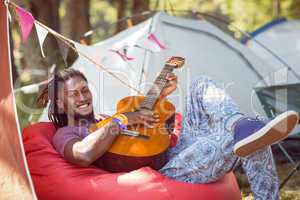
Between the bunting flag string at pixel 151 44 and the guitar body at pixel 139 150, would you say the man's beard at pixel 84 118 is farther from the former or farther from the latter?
the bunting flag string at pixel 151 44

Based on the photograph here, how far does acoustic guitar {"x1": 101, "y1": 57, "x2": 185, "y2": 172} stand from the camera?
2.52 meters

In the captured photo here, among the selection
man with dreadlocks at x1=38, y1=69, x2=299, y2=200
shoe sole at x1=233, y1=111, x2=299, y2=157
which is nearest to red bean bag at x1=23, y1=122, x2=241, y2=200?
man with dreadlocks at x1=38, y1=69, x2=299, y2=200

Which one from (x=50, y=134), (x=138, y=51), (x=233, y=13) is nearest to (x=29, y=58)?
(x=138, y=51)

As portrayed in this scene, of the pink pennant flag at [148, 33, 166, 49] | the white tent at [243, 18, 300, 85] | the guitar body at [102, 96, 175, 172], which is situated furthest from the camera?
the white tent at [243, 18, 300, 85]

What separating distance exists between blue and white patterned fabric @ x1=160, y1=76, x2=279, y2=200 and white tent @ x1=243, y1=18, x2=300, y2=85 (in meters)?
2.02

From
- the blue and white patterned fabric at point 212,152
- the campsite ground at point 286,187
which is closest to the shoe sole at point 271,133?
the blue and white patterned fabric at point 212,152

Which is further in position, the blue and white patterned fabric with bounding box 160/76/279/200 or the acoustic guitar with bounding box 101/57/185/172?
the acoustic guitar with bounding box 101/57/185/172

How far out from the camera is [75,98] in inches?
105

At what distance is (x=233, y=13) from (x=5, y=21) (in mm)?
13890

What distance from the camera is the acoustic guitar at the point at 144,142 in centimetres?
252

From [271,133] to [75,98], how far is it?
3.30 ft

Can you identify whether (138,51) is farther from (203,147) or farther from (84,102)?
(203,147)

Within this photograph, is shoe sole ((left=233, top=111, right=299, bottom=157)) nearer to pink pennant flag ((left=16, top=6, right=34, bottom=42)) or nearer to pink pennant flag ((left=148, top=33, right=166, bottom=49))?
pink pennant flag ((left=16, top=6, right=34, bottom=42))

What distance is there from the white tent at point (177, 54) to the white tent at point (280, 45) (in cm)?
25
